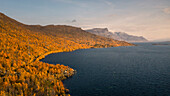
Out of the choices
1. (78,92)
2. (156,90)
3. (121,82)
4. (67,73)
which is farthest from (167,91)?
(67,73)

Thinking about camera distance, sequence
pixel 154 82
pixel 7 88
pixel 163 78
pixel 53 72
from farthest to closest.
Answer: pixel 53 72 < pixel 163 78 < pixel 154 82 < pixel 7 88

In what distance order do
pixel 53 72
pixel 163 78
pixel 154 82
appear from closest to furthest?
1. pixel 154 82
2. pixel 163 78
3. pixel 53 72

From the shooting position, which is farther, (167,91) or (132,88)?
(132,88)

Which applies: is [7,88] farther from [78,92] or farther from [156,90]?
[156,90]

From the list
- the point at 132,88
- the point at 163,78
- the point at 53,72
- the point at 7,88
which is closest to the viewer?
the point at 7,88

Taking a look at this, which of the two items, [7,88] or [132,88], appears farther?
[132,88]

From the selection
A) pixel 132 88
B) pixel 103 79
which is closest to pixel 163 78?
pixel 132 88

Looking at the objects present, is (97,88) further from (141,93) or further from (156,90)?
(156,90)

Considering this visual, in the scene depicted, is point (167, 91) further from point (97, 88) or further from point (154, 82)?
point (97, 88)

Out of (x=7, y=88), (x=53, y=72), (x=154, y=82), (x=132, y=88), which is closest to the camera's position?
(x=7, y=88)
